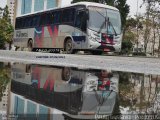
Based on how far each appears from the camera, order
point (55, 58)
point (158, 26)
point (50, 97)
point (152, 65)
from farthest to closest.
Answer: point (158, 26) < point (55, 58) < point (152, 65) < point (50, 97)

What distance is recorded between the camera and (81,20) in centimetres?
2130

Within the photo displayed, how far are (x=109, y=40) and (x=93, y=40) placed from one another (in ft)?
4.35

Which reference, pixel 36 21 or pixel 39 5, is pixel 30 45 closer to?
pixel 36 21

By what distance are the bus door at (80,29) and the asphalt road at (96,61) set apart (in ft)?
9.95

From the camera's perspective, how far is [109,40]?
2178 cm

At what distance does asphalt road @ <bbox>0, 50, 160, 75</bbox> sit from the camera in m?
12.7

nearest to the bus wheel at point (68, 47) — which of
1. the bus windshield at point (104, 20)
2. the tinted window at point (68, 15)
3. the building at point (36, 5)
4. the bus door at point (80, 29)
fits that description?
the bus door at point (80, 29)

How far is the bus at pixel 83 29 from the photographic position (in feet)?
68.8

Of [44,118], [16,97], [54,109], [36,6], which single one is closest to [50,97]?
[16,97]

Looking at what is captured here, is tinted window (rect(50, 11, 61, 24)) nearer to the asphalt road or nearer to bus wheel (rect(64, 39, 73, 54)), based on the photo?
bus wheel (rect(64, 39, 73, 54))

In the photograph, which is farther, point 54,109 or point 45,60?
point 45,60

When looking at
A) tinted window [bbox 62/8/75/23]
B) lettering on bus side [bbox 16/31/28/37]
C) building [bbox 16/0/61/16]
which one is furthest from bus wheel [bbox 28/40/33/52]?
building [bbox 16/0/61/16]

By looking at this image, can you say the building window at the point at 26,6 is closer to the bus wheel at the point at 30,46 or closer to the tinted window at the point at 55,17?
the bus wheel at the point at 30,46

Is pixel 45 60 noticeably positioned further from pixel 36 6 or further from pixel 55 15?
pixel 36 6
